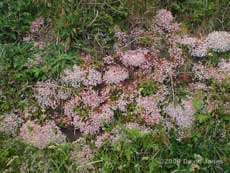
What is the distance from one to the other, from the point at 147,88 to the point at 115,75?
1.38 ft

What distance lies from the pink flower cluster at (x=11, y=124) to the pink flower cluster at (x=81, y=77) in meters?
0.71

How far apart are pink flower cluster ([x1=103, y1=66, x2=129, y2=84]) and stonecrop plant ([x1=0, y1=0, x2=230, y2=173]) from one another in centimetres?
1

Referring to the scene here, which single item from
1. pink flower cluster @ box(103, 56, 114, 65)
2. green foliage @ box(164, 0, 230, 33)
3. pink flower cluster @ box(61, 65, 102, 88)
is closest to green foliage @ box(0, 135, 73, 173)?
pink flower cluster @ box(61, 65, 102, 88)

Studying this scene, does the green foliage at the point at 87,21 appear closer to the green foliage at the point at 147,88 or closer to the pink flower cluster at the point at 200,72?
the green foliage at the point at 147,88

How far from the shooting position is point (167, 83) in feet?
15.4

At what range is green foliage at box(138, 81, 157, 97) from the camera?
4.58 meters

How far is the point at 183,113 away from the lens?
440 cm

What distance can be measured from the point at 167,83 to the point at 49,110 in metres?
1.43

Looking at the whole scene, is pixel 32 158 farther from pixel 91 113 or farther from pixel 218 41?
pixel 218 41

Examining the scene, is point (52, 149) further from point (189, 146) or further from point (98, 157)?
point (189, 146)

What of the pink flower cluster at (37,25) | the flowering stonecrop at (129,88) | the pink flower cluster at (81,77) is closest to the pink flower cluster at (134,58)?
the flowering stonecrop at (129,88)

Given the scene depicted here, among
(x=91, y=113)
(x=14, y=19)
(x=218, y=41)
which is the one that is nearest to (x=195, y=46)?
(x=218, y=41)

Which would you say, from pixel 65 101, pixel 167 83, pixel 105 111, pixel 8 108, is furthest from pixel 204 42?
pixel 8 108

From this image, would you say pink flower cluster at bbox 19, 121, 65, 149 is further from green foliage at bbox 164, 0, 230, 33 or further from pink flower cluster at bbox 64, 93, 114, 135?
green foliage at bbox 164, 0, 230, 33
